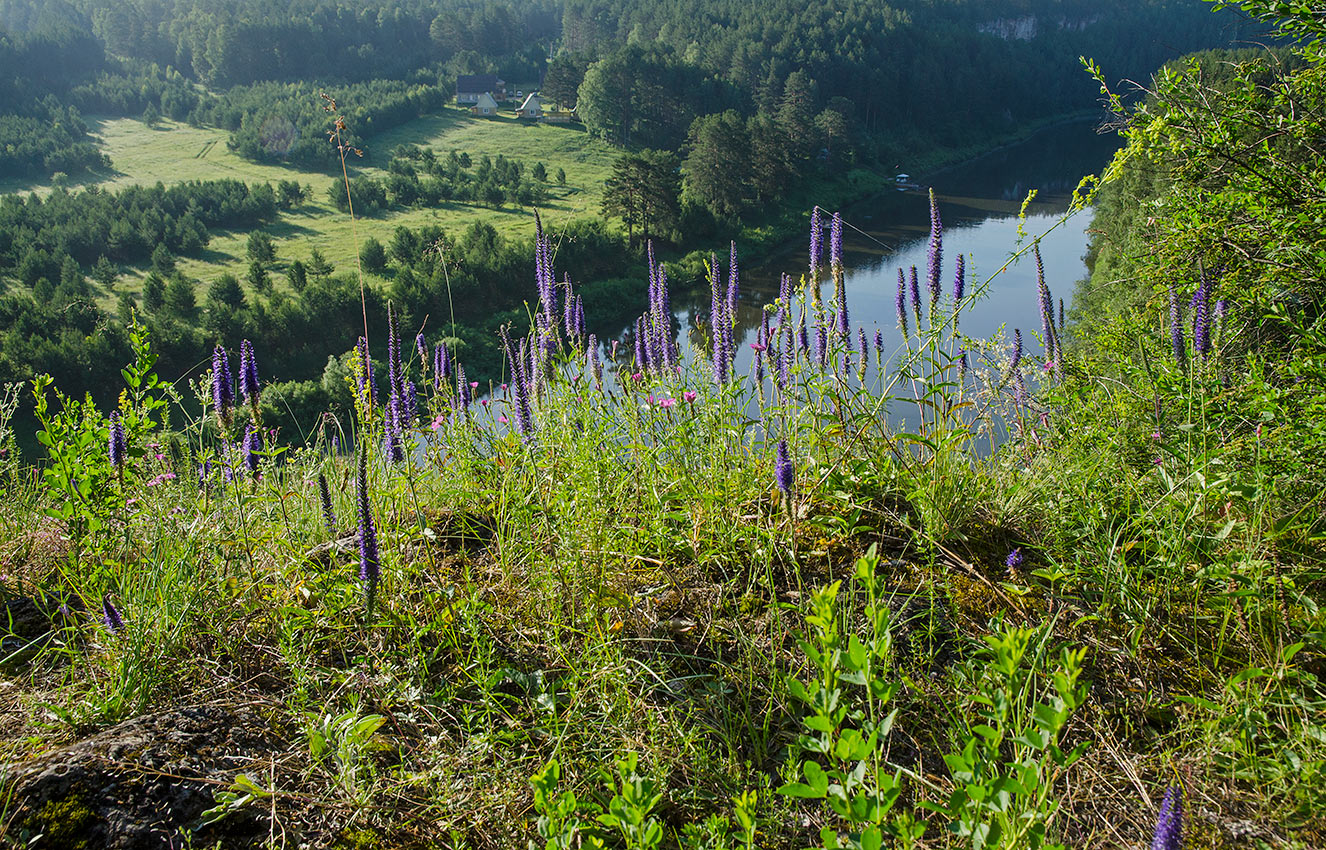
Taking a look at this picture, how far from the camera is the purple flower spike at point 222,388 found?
3494 mm

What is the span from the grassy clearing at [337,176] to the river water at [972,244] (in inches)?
575

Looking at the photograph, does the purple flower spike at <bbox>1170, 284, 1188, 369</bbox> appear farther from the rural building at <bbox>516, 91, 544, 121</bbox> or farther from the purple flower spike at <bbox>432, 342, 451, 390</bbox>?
the rural building at <bbox>516, 91, 544, 121</bbox>

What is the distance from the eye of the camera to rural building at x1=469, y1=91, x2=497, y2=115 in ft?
319

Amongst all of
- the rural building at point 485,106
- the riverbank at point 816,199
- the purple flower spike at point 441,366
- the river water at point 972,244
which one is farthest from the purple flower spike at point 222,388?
the rural building at point 485,106

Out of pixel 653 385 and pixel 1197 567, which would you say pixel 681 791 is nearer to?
pixel 1197 567

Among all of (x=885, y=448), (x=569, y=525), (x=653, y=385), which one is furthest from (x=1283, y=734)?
(x=653, y=385)

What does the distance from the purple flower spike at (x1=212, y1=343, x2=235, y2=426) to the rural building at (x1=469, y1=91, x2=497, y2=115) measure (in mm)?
102545

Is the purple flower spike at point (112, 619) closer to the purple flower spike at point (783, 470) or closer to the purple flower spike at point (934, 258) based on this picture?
the purple flower spike at point (783, 470)

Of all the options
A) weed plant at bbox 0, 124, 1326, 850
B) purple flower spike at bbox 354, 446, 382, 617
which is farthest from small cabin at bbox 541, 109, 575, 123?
purple flower spike at bbox 354, 446, 382, 617

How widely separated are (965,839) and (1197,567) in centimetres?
142

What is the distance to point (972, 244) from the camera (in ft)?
140

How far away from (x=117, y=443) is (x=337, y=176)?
248ft

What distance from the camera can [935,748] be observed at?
2.21 metres

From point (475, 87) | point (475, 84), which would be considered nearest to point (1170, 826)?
Answer: point (475, 87)
